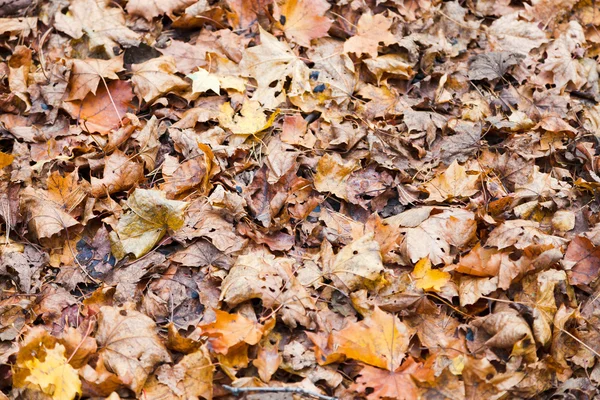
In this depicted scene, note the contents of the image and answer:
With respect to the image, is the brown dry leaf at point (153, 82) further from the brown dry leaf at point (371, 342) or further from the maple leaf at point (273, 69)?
the brown dry leaf at point (371, 342)

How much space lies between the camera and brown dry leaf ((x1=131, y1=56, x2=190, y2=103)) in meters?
3.25

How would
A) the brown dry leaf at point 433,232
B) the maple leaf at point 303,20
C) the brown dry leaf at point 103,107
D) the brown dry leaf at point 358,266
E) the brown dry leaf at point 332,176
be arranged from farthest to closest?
the maple leaf at point 303,20 < the brown dry leaf at point 103,107 < the brown dry leaf at point 332,176 < the brown dry leaf at point 433,232 < the brown dry leaf at point 358,266

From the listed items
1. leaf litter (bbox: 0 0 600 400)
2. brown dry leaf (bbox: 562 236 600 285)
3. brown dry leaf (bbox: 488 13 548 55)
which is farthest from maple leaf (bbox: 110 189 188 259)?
brown dry leaf (bbox: 488 13 548 55)

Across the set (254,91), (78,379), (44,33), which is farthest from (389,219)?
(44,33)

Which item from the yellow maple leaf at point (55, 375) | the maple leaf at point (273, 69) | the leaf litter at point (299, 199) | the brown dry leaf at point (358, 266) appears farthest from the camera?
the maple leaf at point (273, 69)

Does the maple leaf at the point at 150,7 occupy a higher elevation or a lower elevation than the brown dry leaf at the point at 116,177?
higher

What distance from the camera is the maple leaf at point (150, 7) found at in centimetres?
359

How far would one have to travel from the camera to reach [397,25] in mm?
3705

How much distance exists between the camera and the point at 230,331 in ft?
7.66

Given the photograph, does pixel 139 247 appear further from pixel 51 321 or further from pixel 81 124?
pixel 81 124

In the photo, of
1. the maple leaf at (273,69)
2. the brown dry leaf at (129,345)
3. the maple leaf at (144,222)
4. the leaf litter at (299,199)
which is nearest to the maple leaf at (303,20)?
the leaf litter at (299,199)

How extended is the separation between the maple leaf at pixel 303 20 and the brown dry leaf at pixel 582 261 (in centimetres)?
197

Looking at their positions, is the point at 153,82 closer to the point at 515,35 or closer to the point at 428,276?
the point at 428,276

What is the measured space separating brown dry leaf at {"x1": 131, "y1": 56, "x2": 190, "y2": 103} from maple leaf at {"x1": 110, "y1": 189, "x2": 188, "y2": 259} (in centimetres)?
80
